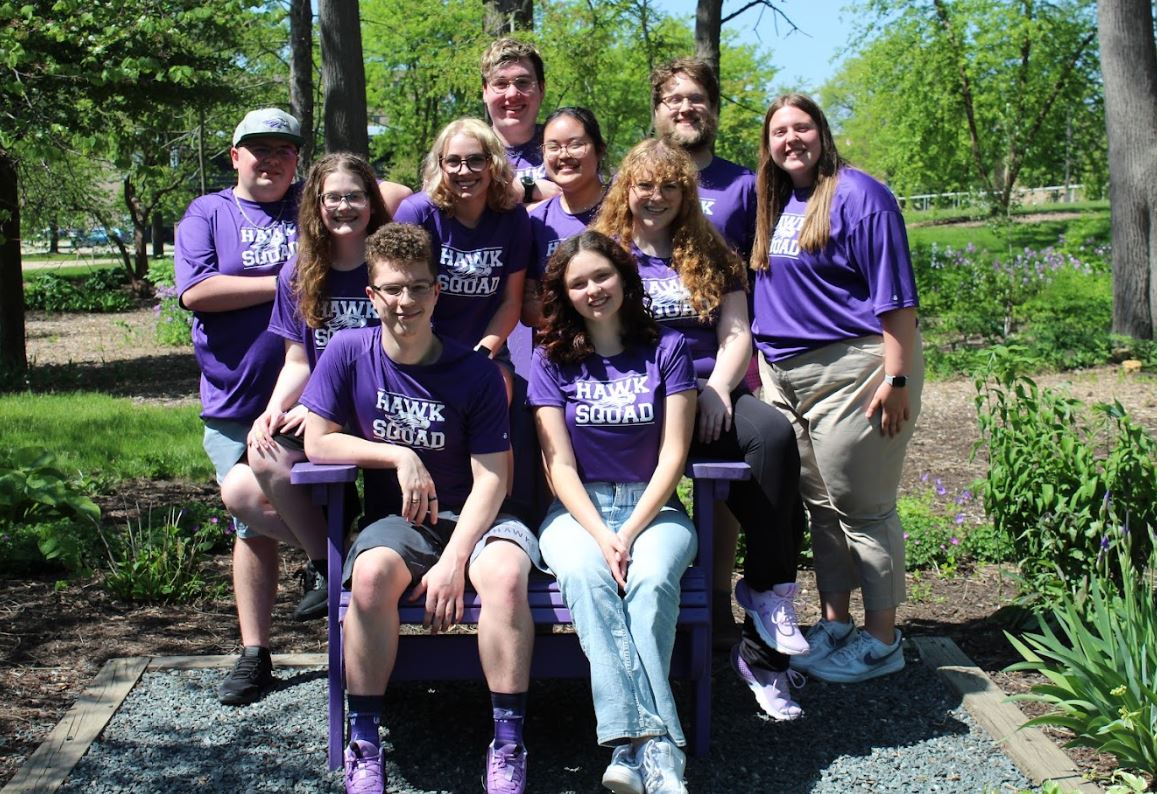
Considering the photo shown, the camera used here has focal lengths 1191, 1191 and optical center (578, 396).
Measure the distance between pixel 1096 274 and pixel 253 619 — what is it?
702 inches

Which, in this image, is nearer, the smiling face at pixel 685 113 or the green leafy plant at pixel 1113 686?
the green leafy plant at pixel 1113 686

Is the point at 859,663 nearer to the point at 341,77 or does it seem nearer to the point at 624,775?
the point at 624,775

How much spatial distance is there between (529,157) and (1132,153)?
30.1 feet

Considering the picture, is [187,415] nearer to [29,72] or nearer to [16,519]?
[29,72]

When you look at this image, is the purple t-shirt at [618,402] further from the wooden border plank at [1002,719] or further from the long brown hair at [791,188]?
the wooden border plank at [1002,719]

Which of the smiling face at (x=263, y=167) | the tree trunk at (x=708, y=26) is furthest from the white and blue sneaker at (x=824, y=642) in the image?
the tree trunk at (x=708, y=26)

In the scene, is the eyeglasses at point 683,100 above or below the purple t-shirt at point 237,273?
above

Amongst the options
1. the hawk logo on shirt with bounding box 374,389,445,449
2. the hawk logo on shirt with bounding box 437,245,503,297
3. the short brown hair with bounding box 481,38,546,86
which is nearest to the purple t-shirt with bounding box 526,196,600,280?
the hawk logo on shirt with bounding box 437,245,503,297

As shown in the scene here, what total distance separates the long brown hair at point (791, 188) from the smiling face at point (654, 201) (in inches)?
14.9

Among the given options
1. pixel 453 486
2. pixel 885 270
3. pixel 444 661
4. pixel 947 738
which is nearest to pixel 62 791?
pixel 444 661

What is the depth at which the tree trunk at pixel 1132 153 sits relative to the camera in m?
11.4

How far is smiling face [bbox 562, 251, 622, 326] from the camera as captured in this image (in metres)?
3.58

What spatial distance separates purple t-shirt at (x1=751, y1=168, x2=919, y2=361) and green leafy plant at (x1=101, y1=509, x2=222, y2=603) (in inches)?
107

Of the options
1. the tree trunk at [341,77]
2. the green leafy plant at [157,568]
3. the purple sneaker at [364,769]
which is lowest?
the purple sneaker at [364,769]
